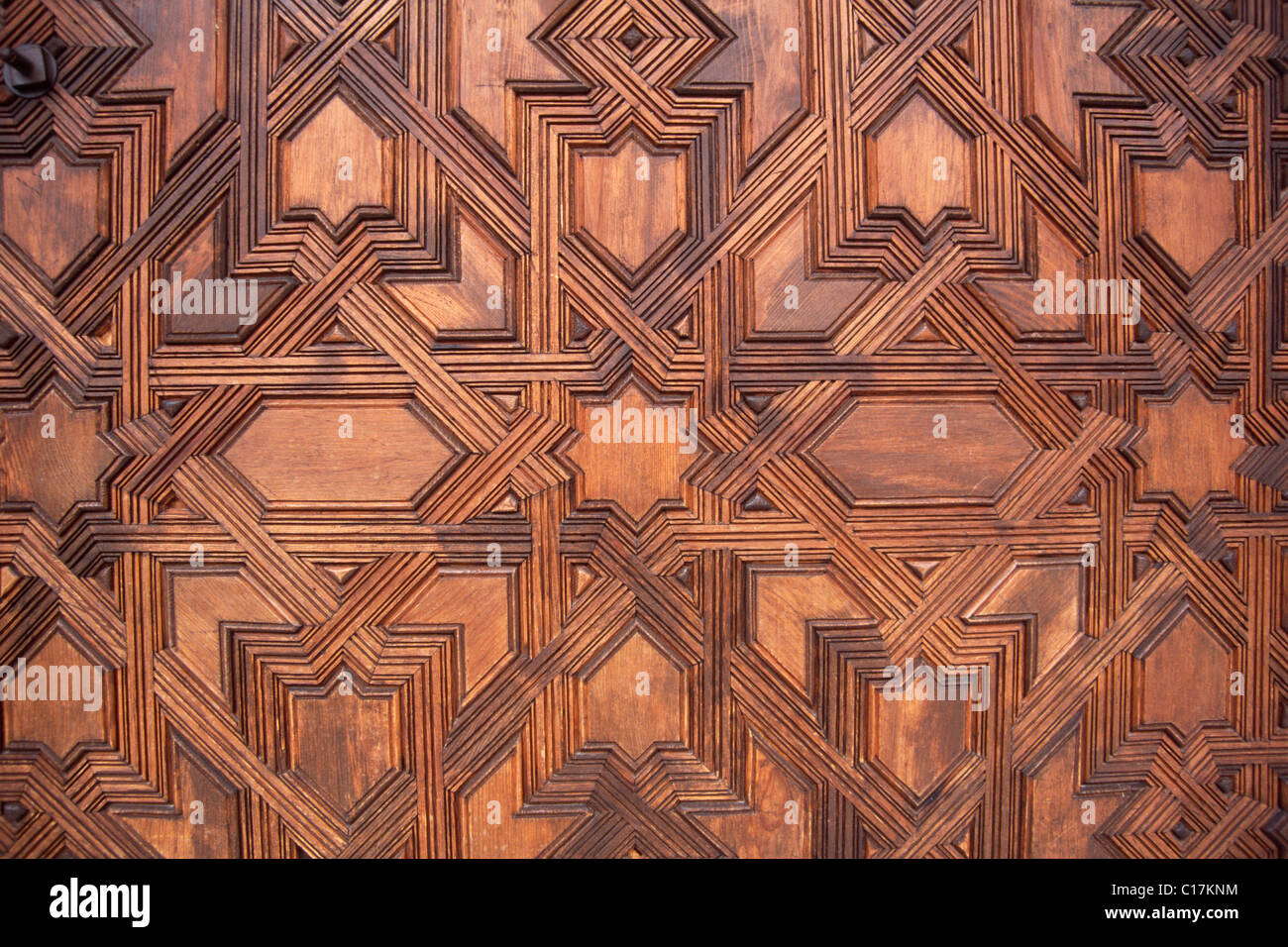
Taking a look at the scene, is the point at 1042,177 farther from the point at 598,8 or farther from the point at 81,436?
the point at 81,436

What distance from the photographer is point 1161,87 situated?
1.34 m

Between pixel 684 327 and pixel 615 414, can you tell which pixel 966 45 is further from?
pixel 615 414

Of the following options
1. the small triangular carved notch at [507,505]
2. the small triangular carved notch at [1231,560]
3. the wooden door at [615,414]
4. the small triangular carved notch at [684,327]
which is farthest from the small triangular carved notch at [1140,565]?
the small triangular carved notch at [507,505]

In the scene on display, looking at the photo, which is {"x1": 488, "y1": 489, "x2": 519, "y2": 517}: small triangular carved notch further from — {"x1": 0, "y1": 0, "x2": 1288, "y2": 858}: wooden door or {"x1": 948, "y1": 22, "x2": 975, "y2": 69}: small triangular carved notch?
{"x1": 948, "y1": 22, "x2": 975, "y2": 69}: small triangular carved notch

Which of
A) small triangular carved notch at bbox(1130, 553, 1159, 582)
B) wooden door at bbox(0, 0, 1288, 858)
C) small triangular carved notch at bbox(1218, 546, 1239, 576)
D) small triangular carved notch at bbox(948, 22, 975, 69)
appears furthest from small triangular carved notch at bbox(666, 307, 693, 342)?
small triangular carved notch at bbox(1218, 546, 1239, 576)

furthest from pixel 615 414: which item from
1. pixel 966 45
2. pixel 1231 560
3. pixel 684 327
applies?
pixel 1231 560

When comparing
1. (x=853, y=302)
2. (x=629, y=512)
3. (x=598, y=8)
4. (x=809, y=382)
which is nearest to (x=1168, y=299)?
(x=853, y=302)

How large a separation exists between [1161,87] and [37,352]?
232 centimetres

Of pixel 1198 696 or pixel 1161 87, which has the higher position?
pixel 1161 87

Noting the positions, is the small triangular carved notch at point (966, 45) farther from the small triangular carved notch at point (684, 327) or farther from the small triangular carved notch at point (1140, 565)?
Result: the small triangular carved notch at point (1140, 565)

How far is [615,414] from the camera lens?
1.30m

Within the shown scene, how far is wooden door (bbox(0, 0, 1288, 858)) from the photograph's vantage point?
129 cm

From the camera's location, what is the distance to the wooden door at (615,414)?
1290 mm

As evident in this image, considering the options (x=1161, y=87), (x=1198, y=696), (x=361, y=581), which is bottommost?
(x=1198, y=696)
